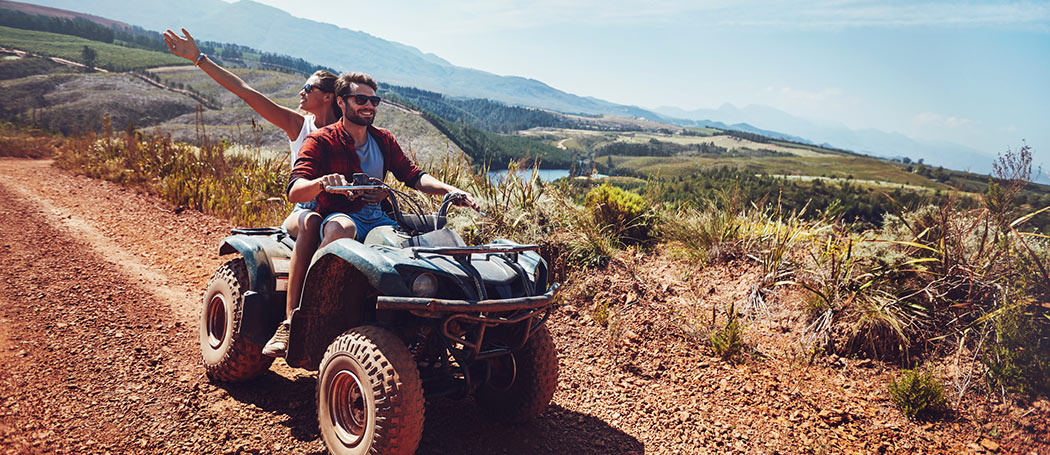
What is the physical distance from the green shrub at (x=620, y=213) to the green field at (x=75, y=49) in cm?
13864

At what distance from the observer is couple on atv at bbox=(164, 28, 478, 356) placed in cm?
316

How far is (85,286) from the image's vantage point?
5.36 m

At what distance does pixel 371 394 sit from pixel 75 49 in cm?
16324

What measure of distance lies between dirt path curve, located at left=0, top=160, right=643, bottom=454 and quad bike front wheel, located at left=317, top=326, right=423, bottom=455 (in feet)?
1.20

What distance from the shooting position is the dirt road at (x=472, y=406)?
3.18m

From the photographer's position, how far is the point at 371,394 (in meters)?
2.58

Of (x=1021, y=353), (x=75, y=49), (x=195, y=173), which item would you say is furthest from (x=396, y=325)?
(x=75, y=49)

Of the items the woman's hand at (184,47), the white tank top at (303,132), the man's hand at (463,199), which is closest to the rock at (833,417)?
the man's hand at (463,199)

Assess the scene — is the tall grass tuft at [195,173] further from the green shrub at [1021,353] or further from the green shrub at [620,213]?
the green shrub at [1021,353]

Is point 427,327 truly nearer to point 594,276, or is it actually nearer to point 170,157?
point 594,276

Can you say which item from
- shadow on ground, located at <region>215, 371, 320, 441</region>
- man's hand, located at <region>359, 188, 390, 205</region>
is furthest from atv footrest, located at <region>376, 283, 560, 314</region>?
shadow on ground, located at <region>215, 371, 320, 441</region>

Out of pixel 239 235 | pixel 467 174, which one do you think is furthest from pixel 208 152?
pixel 239 235

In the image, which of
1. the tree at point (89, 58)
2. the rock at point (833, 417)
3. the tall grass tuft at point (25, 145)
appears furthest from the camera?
the tree at point (89, 58)

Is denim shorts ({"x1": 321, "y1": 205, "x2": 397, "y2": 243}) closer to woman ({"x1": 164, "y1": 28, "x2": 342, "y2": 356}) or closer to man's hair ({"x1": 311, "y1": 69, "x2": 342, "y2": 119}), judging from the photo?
woman ({"x1": 164, "y1": 28, "x2": 342, "y2": 356})
